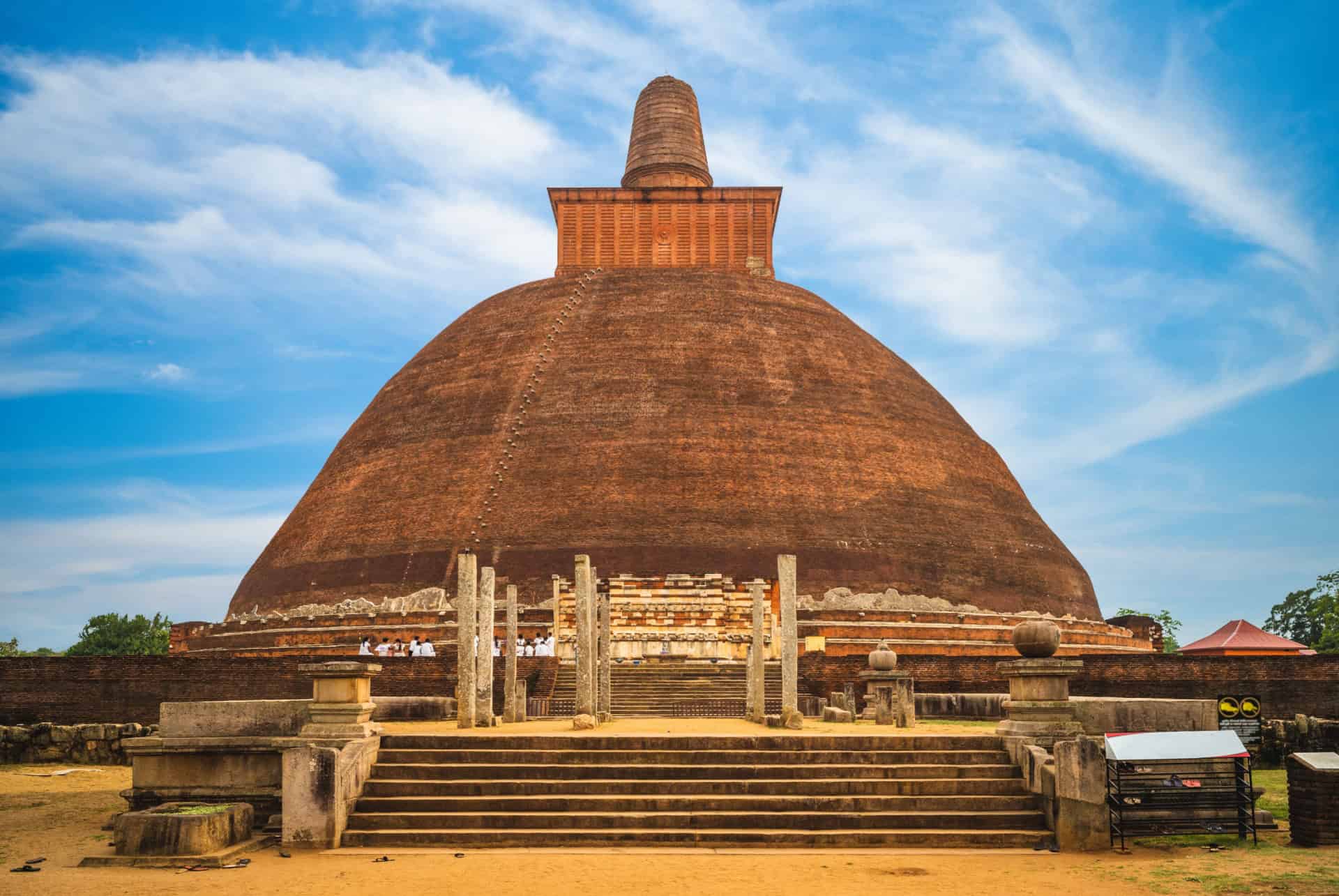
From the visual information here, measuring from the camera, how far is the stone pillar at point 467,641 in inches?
548

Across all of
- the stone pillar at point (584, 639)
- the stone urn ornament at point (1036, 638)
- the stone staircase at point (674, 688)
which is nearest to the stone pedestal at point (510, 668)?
the stone staircase at point (674, 688)

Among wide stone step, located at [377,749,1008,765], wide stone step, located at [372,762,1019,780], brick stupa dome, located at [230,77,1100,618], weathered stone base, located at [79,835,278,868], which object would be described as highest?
brick stupa dome, located at [230,77,1100,618]

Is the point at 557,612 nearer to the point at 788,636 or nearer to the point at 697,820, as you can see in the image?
the point at 788,636

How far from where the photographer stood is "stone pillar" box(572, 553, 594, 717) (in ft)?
48.2

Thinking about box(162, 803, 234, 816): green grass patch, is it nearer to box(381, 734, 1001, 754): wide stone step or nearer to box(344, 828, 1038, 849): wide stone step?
box(344, 828, 1038, 849): wide stone step

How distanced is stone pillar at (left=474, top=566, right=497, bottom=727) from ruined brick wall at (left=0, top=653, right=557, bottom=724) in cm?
499

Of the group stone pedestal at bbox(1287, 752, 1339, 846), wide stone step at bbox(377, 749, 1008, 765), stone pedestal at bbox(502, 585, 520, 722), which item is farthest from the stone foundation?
stone pedestal at bbox(1287, 752, 1339, 846)

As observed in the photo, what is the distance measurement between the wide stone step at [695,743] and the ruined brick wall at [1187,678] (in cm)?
922

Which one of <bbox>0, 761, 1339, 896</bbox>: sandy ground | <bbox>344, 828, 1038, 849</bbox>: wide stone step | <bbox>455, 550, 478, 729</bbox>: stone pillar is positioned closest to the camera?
<bbox>0, 761, 1339, 896</bbox>: sandy ground

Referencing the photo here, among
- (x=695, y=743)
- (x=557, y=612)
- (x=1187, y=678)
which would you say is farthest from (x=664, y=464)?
(x=695, y=743)

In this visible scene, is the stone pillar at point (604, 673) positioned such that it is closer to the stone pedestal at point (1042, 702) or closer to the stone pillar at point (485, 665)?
the stone pillar at point (485, 665)

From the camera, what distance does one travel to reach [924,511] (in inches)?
1145

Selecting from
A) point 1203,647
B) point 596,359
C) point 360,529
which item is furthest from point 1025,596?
point 360,529

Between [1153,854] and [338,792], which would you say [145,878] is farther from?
[1153,854]
